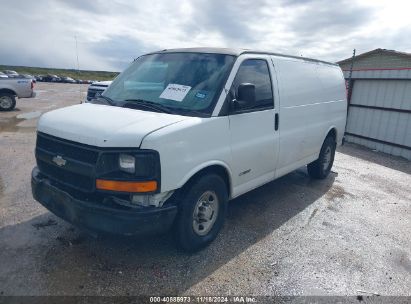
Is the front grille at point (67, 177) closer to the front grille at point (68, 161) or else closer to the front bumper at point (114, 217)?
the front grille at point (68, 161)

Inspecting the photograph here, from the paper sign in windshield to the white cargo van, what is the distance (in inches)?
0.4

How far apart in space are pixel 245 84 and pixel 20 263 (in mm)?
2918

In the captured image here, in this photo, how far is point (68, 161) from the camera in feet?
10.4

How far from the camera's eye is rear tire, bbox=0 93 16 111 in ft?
45.9

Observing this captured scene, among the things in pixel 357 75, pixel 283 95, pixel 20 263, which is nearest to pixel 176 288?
pixel 20 263

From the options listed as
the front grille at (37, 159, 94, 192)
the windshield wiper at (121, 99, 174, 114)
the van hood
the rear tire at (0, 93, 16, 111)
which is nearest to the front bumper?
the front grille at (37, 159, 94, 192)

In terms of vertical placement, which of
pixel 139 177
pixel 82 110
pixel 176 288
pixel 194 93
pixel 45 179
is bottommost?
pixel 176 288

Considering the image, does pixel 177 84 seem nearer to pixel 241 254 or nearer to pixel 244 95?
pixel 244 95

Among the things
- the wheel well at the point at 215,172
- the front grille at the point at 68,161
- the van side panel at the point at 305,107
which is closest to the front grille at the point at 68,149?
Result: the front grille at the point at 68,161

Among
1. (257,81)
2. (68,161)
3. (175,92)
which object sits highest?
(257,81)

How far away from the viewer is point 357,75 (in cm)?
1127

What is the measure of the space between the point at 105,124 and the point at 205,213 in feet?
4.66

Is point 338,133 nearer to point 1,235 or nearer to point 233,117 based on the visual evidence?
point 233,117

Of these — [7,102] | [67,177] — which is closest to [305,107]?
[67,177]
